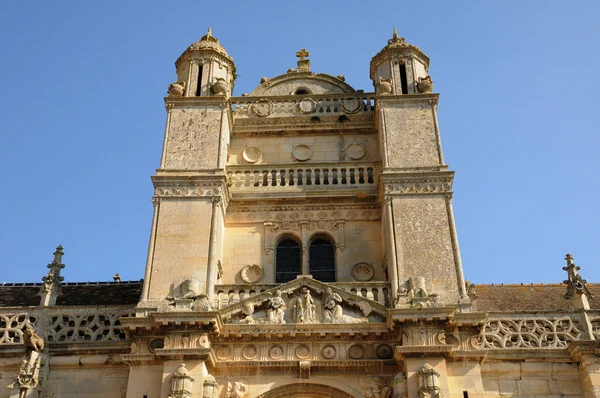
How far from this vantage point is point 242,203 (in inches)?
757

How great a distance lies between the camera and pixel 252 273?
60.1ft

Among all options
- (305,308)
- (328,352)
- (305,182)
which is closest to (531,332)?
(328,352)

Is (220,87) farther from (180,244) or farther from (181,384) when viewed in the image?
Answer: (181,384)

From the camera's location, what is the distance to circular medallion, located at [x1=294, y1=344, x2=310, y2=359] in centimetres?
1570

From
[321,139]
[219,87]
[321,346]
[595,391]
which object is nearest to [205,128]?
[219,87]

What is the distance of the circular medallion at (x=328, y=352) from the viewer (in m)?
15.7

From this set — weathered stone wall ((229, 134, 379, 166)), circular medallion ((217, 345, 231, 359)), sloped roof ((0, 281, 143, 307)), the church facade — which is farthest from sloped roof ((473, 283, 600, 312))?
sloped roof ((0, 281, 143, 307))

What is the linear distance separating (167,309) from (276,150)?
672 cm

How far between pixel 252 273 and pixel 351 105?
6.34m

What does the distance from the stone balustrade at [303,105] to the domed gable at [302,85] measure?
0.66 meters

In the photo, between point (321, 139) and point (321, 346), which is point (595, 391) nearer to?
point (321, 346)

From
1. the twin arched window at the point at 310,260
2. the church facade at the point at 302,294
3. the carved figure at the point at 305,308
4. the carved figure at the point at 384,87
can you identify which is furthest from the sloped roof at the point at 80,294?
the carved figure at the point at 384,87

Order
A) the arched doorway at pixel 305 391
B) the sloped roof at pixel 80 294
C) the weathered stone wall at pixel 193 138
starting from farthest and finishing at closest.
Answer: the sloped roof at pixel 80 294
the weathered stone wall at pixel 193 138
the arched doorway at pixel 305 391

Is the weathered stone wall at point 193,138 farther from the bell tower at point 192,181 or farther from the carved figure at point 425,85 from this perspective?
the carved figure at point 425,85
